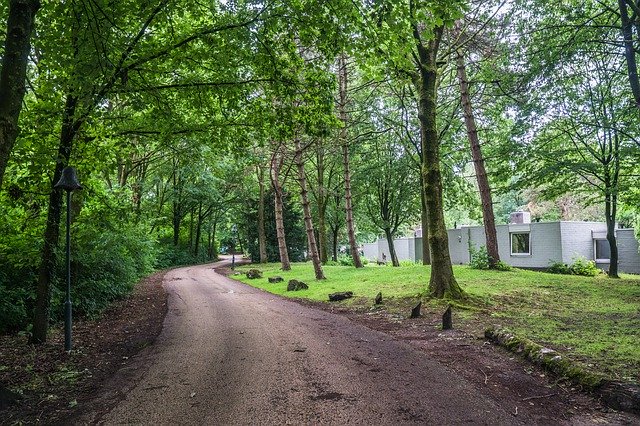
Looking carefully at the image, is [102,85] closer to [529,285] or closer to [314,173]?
[529,285]

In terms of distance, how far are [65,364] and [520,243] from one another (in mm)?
24314

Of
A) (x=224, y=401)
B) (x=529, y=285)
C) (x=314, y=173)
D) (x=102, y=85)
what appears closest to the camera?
(x=224, y=401)

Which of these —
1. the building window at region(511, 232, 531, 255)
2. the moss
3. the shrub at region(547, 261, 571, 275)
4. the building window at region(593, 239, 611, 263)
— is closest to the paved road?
the moss

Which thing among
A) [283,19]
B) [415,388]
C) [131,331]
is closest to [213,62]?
[283,19]

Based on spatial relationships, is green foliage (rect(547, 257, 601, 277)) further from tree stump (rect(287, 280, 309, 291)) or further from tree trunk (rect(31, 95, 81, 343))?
tree trunk (rect(31, 95, 81, 343))

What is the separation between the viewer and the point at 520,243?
24.6 metres

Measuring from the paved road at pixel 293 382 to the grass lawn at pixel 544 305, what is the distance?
1.95 meters

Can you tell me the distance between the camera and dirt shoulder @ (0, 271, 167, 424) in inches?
174

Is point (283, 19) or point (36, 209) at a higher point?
point (283, 19)

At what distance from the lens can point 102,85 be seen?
21.6 feet

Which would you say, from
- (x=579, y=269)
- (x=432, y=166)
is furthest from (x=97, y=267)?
(x=579, y=269)

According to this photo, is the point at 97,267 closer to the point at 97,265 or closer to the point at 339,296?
the point at 97,265

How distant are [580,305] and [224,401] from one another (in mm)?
8649

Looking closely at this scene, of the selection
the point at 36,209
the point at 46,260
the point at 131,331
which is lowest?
the point at 131,331
